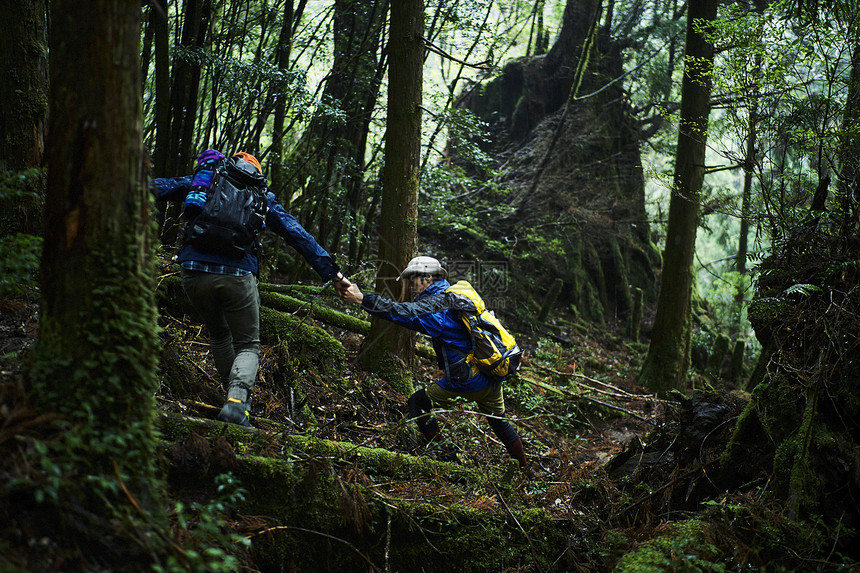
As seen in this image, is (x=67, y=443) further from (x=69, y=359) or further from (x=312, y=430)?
(x=312, y=430)

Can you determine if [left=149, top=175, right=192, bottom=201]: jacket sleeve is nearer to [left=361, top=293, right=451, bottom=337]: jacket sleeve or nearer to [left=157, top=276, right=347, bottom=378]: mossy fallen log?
[left=361, top=293, right=451, bottom=337]: jacket sleeve

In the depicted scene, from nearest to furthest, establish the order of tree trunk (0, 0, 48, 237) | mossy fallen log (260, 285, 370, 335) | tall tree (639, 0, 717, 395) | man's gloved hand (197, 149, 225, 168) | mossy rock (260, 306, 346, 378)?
man's gloved hand (197, 149, 225, 168) → tree trunk (0, 0, 48, 237) → mossy rock (260, 306, 346, 378) → mossy fallen log (260, 285, 370, 335) → tall tree (639, 0, 717, 395)

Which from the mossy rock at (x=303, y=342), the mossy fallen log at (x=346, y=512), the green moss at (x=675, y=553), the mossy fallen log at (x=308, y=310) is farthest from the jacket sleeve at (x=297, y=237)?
the green moss at (x=675, y=553)

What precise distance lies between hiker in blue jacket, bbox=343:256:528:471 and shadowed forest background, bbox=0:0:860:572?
0.26m

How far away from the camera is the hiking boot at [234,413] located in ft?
12.4

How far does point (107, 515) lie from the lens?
1.90 m

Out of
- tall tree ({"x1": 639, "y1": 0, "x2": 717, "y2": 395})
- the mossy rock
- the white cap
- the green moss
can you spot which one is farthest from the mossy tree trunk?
tall tree ({"x1": 639, "y1": 0, "x2": 717, "y2": 395})

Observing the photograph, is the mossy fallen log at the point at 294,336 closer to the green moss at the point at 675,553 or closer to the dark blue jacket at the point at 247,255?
the dark blue jacket at the point at 247,255

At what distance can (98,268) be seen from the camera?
207cm

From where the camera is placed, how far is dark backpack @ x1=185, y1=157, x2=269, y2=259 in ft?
12.8

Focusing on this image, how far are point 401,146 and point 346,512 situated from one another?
163 inches

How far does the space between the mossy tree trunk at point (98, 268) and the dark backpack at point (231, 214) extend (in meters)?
1.78

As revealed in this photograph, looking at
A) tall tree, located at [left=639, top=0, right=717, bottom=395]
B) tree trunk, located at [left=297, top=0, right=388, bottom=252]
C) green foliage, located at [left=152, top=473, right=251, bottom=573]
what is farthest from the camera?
tall tree, located at [left=639, top=0, right=717, bottom=395]

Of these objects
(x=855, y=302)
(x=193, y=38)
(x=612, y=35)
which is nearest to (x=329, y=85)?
(x=193, y=38)
